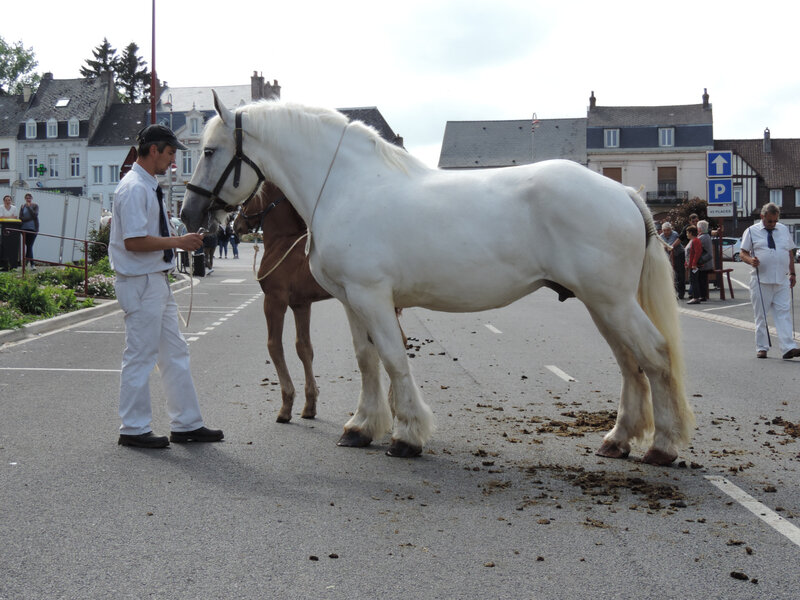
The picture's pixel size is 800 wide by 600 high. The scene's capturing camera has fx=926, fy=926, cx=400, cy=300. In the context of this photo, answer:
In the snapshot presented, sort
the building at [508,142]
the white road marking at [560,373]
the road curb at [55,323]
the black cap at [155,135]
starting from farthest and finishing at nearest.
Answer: the building at [508,142]
the road curb at [55,323]
the white road marking at [560,373]
the black cap at [155,135]

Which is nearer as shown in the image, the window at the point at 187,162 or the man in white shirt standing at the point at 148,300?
the man in white shirt standing at the point at 148,300

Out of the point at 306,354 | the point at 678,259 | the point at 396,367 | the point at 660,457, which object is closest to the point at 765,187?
the point at 678,259

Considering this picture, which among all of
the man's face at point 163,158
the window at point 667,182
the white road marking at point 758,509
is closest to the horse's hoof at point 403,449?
the white road marking at point 758,509

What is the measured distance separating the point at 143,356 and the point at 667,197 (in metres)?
82.6

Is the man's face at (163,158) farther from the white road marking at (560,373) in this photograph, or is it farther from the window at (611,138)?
the window at (611,138)

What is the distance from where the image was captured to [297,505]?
15.7 feet

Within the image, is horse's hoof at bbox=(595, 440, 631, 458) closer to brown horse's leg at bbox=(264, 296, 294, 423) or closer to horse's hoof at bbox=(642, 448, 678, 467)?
horse's hoof at bbox=(642, 448, 678, 467)

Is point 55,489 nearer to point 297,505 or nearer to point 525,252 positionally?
point 297,505

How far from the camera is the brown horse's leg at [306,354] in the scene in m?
7.43

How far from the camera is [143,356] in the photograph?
631cm

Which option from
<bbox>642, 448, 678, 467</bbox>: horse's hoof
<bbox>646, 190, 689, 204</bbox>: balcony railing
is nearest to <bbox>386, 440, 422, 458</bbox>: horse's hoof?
<bbox>642, 448, 678, 467</bbox>: horse's hoof

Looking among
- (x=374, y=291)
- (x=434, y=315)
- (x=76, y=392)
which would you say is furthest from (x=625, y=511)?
(x=434, y=315)

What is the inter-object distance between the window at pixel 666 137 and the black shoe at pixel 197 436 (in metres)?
84.5

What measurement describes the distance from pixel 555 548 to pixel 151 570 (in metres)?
1.72
